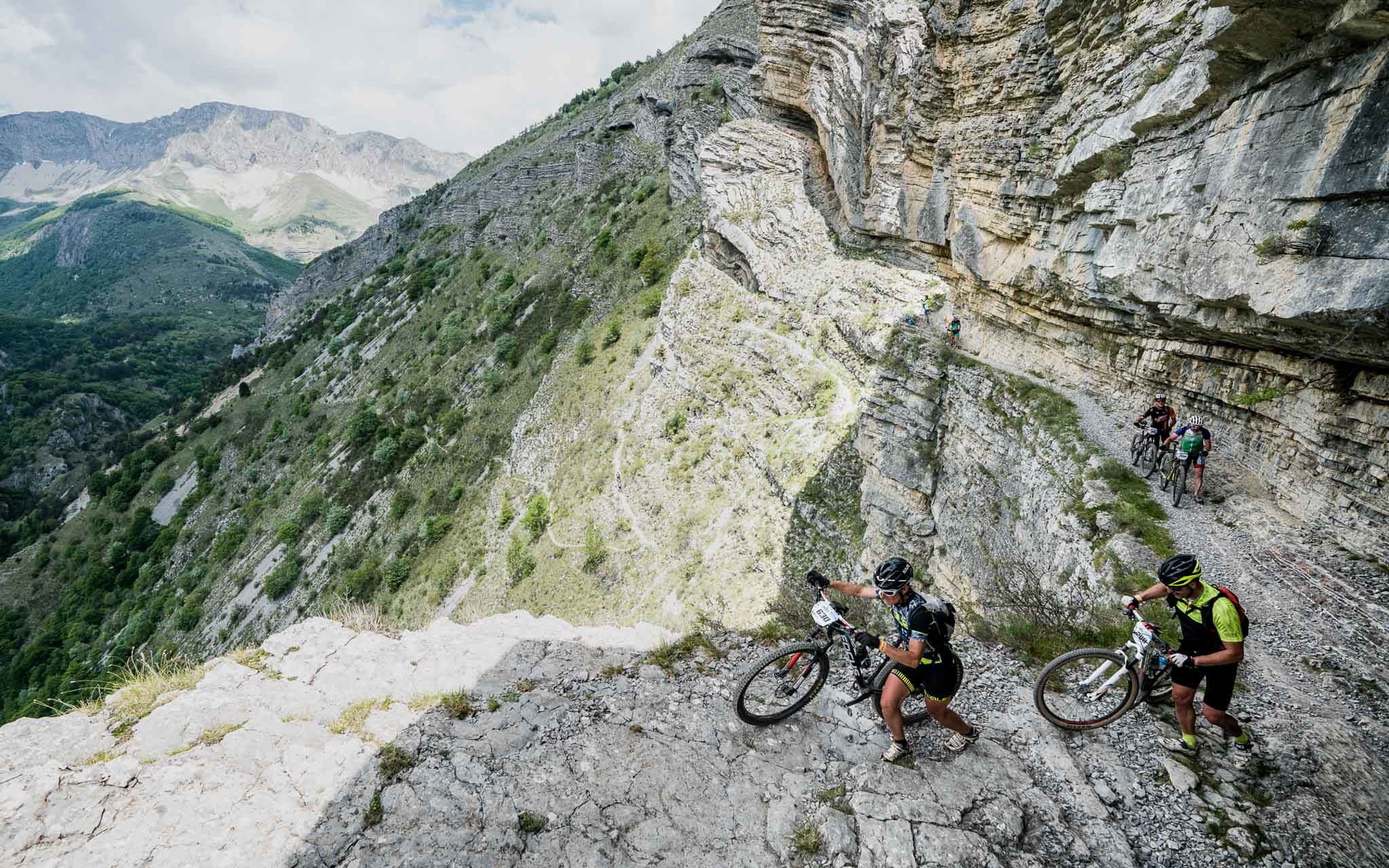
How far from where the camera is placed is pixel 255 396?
78438 mm

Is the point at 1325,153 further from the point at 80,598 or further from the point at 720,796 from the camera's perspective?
the point at 80,598

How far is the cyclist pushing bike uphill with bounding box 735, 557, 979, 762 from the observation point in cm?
534

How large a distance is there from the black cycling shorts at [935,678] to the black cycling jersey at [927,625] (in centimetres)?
8

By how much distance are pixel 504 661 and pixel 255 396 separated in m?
92.3

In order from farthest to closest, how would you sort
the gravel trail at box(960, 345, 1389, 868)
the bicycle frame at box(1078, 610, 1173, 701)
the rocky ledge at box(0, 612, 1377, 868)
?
the bicycle frame at box(1078, 610, 1173, 701) → the rocky ledge at box(0, 612, 1377, 868) → the gravel trail at box(960, 345, 1389, 868)

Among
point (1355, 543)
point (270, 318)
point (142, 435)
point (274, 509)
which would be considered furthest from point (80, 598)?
point (1355, 543)

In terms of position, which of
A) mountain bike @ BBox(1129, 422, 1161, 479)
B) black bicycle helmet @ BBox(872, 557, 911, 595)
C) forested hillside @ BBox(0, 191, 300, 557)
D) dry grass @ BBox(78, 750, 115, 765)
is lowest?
forested hillside @ BBox(0, 191, 300, 557)

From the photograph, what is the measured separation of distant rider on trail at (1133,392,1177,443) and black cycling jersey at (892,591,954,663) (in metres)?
8.40

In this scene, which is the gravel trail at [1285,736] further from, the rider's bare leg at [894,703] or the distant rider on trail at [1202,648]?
the rider's bare leg at [894,703]

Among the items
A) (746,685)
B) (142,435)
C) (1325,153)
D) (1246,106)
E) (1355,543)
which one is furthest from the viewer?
(142,435)

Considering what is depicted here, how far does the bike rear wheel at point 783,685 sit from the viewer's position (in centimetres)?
632

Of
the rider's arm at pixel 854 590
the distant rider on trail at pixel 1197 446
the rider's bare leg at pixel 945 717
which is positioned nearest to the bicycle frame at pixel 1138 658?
the rider's bare leg at pixel 945 717

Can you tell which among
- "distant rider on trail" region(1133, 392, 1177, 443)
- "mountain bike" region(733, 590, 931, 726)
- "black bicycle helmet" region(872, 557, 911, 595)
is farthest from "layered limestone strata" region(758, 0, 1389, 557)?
"mountain bike" region(733, 590, 931, 726)

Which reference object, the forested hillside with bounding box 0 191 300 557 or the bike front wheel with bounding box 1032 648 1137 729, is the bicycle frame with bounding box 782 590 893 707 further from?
the forested hillside with bounding box 0 191 300 557
